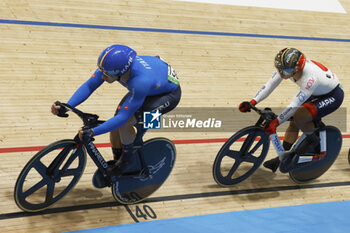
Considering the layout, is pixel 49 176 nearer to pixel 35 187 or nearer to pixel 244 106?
pixel 35 187

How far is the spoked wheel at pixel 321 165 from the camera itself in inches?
176

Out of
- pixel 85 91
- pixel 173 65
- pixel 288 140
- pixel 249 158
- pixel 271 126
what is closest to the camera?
pixel 85 91

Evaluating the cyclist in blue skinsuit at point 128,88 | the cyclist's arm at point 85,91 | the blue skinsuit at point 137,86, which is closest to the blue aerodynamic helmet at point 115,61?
the cyclist in blue skinsuit at point 128,88

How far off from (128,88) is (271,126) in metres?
1.45

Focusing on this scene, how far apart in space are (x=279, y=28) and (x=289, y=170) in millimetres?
3711

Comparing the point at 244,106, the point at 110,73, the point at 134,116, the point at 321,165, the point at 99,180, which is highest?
the point at 110,73

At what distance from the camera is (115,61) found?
3189 mm

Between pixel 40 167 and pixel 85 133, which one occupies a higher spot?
pixel 85 133

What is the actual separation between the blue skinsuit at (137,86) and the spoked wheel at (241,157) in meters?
0.94

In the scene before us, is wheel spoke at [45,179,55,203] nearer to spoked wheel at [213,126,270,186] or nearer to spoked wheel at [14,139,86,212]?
spoked wheel at [14,139,86,212]

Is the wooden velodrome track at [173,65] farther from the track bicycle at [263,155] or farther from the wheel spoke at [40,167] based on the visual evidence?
Result: the wheel spoke at [40,167]

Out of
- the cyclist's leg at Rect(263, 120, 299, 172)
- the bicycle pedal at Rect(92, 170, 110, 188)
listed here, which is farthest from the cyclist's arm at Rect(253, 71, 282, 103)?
the bicycle pedal at Rect(92, 170, 110, 188)

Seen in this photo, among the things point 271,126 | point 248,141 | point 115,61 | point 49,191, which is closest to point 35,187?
point 49,191

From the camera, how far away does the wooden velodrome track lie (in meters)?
3.99
